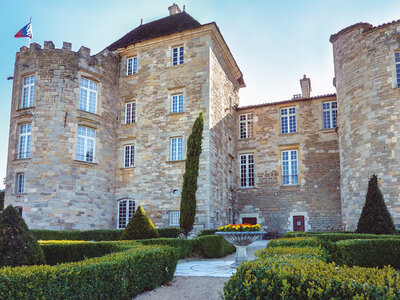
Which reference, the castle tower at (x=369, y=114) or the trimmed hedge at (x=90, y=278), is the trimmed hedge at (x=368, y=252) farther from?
the castle tower at (x=369, y=114)

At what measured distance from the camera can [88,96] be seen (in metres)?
21.0

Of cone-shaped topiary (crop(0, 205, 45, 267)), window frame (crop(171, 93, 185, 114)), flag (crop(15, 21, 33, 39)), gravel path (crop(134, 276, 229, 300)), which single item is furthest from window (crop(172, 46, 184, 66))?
cone-shaped topiary (crop(0, 205, 45, 267))

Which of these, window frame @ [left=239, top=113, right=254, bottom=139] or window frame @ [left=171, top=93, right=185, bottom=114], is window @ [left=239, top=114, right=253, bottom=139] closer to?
window frame @ [left=239, top=113, right=254, bottom=139]

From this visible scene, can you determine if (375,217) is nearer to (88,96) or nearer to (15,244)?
(15,244)

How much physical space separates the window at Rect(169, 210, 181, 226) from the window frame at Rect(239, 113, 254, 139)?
784 centimetres

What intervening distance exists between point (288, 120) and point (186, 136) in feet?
24.2

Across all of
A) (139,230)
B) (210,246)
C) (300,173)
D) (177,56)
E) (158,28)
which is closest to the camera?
(139,230)

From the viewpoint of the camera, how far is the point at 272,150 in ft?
78.3

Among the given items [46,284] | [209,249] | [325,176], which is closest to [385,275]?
[46,284]

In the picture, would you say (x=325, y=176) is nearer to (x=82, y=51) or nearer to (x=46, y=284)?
(x=82, y=51)

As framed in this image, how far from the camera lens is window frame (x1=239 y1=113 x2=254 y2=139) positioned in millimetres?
24984

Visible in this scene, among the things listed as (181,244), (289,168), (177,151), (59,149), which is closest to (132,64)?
(177,151)

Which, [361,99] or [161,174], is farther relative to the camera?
[161,174]

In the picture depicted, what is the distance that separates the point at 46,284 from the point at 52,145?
15.4 meters
